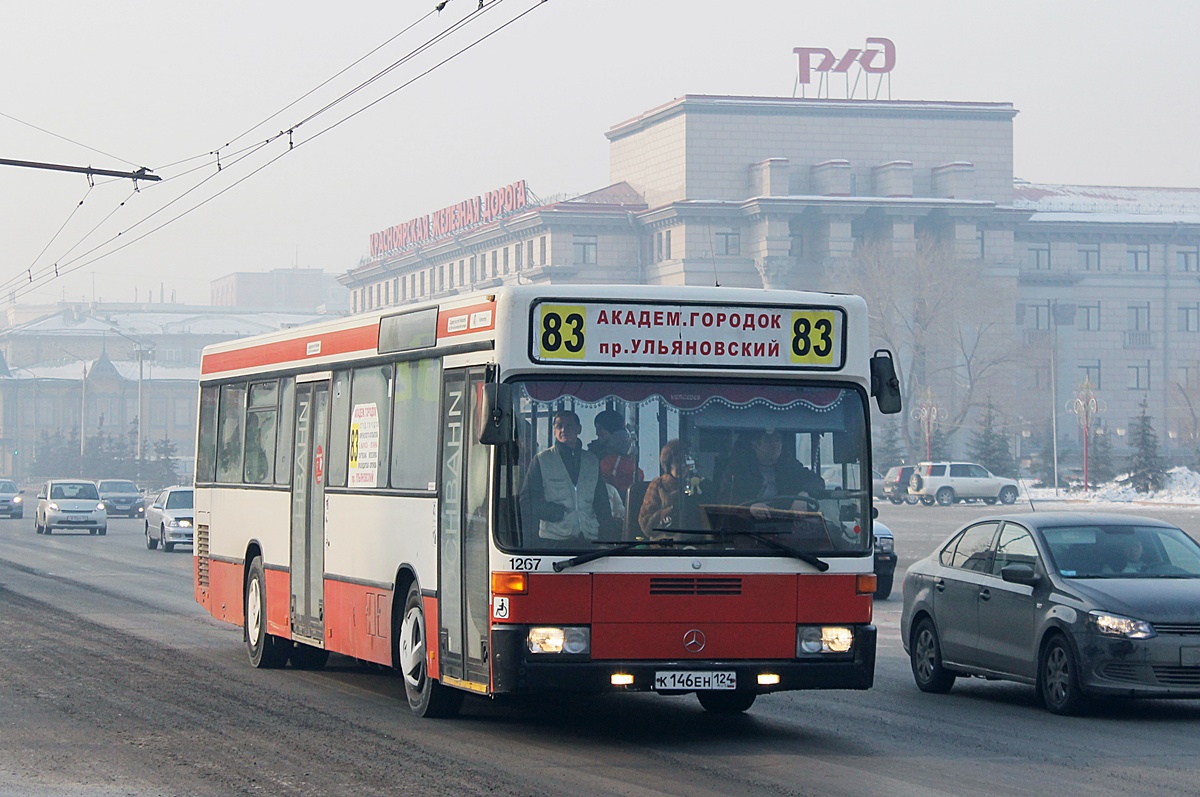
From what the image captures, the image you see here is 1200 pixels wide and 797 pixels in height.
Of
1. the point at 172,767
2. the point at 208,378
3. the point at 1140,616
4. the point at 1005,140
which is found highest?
the point at 1005,140

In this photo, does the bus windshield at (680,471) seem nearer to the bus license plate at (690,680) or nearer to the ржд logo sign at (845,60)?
the bus license plate at (690,680)

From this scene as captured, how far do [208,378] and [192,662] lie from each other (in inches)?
117

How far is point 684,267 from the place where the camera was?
105 m

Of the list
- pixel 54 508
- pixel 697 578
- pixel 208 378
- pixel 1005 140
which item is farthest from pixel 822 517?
pixel 1005 140

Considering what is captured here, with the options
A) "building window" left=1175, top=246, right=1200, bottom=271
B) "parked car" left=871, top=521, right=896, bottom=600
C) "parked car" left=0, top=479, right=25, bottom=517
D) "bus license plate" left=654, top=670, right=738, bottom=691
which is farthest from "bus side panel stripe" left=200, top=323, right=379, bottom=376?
"building window" left=1175, top=246, right=1200, bottom=271

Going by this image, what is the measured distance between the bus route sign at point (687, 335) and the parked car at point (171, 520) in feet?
100

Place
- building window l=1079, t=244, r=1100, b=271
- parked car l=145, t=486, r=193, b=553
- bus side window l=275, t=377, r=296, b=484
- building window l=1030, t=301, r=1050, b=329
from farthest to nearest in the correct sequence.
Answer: building window l=1079, t=244, r=1100, b=271
building window l=1030, t=301, r=1050, b=329
parked car l=145, t=486, r=193, b=553
bus side window l=275, t=377, r=296, b=484

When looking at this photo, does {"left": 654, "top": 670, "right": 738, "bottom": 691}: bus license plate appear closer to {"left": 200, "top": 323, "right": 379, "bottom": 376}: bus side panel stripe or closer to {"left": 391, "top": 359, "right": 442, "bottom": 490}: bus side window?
{"left": 391, "top": 359, "right": 442, "bottom": 490}: bus side window

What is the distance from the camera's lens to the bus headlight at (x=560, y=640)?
32.7ft

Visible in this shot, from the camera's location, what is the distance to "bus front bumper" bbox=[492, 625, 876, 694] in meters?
9.94

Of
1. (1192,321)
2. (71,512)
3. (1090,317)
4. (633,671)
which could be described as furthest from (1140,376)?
(633,671)

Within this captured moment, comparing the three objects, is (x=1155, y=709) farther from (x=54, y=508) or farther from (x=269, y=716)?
(x=54, y=508)

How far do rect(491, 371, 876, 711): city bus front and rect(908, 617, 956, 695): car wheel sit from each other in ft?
11.2

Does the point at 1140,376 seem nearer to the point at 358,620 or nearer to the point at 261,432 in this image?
the point at 261,432
